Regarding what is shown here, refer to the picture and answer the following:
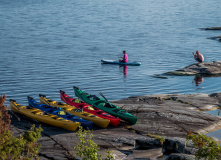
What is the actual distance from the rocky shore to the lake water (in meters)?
7.39

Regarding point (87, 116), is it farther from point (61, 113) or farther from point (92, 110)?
point (61, 113)

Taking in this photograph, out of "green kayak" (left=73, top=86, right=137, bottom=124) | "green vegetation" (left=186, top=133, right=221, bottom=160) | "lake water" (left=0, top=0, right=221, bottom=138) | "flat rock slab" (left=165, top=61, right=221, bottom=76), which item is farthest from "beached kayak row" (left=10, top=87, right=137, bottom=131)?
"flat rock slab" (left=165, top=61, right=221, bottom=76)

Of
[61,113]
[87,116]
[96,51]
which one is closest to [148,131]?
[87,116]

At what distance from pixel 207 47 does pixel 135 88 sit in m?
27.0

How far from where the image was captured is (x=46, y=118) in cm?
2047

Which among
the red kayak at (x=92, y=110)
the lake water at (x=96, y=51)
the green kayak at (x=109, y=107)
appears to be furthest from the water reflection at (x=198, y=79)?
the red kayak at (x=92, y=110)

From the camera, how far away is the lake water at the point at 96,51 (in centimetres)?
3431

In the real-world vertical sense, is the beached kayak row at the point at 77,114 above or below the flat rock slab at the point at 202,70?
below

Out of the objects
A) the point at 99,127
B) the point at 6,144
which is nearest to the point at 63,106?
the point at 99,127

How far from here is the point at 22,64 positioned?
42969mm

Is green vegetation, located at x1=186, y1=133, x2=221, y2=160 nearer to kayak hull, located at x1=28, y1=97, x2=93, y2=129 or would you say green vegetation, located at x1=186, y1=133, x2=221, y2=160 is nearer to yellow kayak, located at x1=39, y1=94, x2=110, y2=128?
yellow kayak, located at x1=39, y1=94, x2=110, y2=128

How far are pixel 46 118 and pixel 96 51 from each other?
1272 inches

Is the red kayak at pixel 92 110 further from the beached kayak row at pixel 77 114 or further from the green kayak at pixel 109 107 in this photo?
the green kayak at pixel 109 107

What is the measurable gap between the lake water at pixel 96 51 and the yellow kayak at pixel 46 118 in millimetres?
7446
